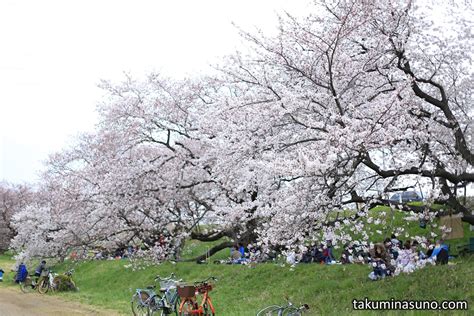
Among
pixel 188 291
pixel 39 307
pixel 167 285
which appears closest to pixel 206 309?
pixel 188 291

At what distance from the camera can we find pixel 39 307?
48.9 ft

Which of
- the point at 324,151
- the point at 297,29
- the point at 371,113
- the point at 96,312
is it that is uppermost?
the point at 297,29

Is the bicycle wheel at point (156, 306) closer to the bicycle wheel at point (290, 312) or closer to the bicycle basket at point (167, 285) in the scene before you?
the bicycle basket at point (167, 285)

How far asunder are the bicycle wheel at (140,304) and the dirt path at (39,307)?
4.25 feet

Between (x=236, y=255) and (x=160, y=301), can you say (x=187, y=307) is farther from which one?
(x=236, y=255)

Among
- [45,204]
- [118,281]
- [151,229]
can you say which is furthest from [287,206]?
[45,204]

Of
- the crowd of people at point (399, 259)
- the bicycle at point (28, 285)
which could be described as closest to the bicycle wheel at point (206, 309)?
the crowd of people at point (399, 259)

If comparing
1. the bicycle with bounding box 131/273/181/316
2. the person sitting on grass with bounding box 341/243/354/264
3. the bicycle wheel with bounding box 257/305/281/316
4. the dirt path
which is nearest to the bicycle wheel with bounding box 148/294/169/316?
the bicycle with bounding box 131/273/181/316

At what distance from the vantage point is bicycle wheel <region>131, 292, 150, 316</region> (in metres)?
11.4

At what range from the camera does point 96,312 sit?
527 inches

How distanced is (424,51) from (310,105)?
3397 mm

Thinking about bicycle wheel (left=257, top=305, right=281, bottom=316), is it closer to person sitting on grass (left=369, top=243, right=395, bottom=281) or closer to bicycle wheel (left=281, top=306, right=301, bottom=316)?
bicycle wheel (left=281, top=306, right=301, bottom=316)

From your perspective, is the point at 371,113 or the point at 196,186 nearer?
the point at 371,113

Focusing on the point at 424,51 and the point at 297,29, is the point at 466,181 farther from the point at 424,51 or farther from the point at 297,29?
the point at 297,29
